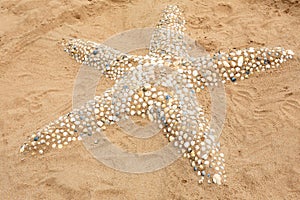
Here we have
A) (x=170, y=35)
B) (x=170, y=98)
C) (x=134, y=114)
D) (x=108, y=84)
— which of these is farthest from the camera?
(x=170, y=35)

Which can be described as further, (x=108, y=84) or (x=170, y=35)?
(x=170, y=35)

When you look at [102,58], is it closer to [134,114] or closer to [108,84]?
[108,84]

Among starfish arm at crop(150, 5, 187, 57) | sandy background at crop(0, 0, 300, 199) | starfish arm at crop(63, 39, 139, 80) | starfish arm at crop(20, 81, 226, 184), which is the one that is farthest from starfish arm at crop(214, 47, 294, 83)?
starfish arm at crop(63, 39, 139, 80)

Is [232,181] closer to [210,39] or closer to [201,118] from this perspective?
[201,118]

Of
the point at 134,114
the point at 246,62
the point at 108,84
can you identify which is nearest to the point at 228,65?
the point at 246,62

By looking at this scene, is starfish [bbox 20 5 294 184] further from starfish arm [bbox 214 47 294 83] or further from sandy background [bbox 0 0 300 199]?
sandy background [bbox 0 0 300 199]
